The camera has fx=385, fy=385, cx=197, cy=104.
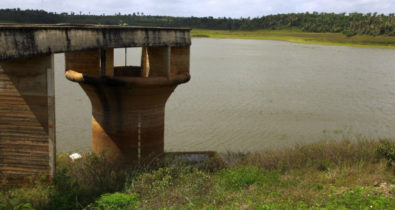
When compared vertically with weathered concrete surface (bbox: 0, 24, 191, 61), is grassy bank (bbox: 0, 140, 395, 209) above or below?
below

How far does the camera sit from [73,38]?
22.8 ft

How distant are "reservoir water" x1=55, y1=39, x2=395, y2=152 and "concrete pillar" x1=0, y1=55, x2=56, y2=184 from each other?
667cm

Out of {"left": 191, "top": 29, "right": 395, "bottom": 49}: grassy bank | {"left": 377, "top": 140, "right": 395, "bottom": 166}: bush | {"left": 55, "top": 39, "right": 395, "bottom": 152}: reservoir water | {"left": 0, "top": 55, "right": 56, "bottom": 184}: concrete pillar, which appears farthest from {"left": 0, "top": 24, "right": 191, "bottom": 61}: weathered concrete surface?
{"left": 191, "top": 29, "right": 395, "bottom": 49}: grassy bank

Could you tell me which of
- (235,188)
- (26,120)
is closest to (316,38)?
(235,188)

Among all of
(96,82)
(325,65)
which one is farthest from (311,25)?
(96,82)

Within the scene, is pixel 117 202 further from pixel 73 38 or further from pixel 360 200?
pixel 360 200

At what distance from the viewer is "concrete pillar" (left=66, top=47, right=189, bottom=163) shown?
30.0 feet

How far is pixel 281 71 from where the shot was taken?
32500 mm

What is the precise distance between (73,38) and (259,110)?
13577 millimetres

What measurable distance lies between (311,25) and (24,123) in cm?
10071

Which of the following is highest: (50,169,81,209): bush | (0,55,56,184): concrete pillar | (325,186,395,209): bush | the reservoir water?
(0,55,56,184): concrete pillar

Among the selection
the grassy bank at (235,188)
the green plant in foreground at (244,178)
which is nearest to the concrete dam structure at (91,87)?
the grassy bank at (235,188)

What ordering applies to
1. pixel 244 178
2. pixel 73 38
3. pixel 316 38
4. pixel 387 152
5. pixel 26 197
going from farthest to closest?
1. pixel 316 38
2. pixel 387 152
3. pixel 244 178
4. pixel 73 38
5. pixel 26 197

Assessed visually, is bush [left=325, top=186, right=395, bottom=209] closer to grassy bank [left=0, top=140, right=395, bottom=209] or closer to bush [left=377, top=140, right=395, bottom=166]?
grassy bank [left=0, top=140, right=395, bottom=209]
